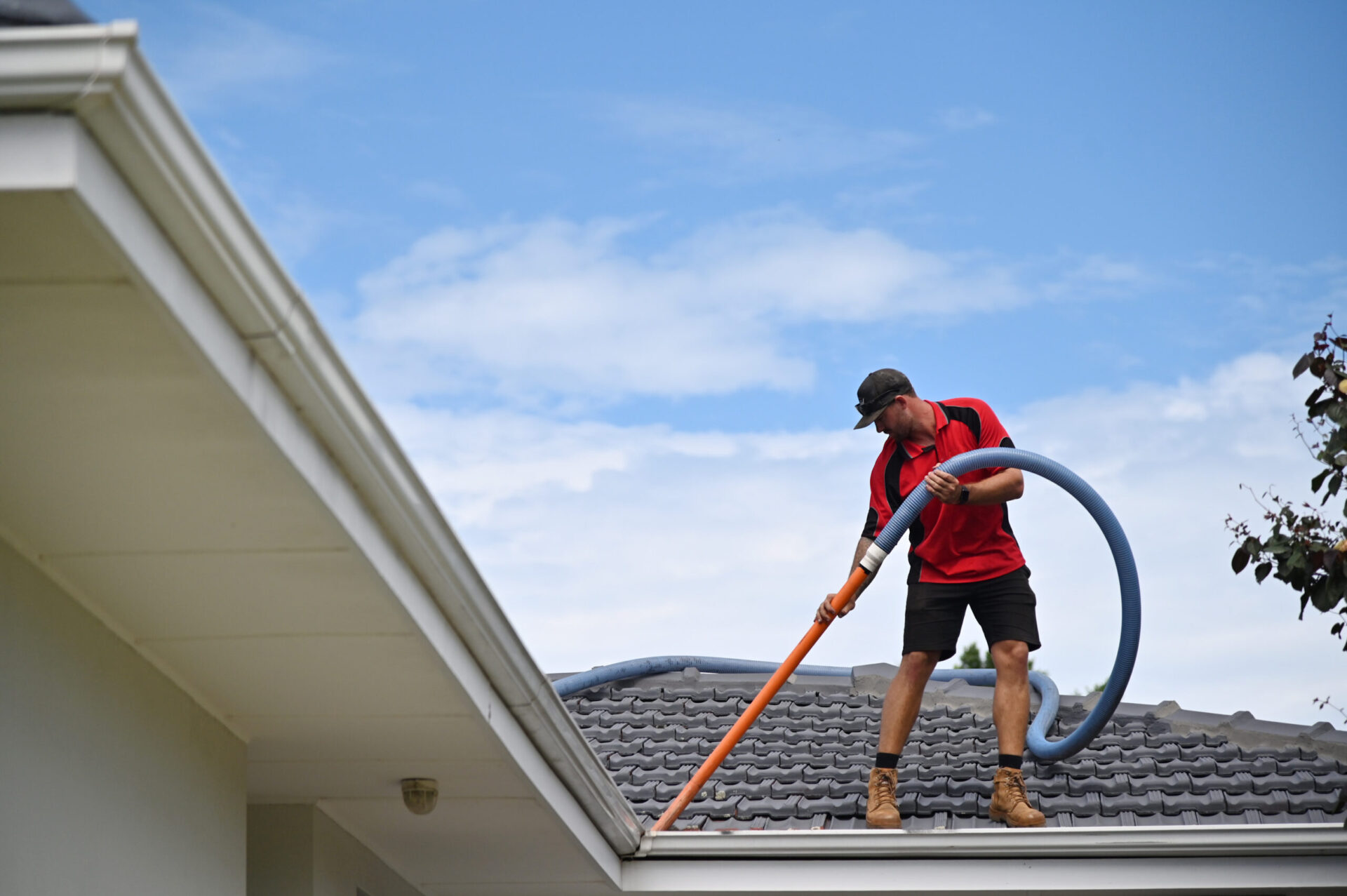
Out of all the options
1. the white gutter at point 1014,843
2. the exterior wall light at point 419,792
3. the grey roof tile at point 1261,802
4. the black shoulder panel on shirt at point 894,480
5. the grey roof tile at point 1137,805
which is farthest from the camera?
the black shoulder panel on shirt at point 894,480

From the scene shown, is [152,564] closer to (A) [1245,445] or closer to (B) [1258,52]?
(A) [1245,445]

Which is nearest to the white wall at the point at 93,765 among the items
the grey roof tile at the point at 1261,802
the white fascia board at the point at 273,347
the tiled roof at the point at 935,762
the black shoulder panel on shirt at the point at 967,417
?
the white fascia board at the point at 273,347

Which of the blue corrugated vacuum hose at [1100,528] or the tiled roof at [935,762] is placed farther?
the tiled roof at [935,762]

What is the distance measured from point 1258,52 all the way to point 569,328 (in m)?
8.29

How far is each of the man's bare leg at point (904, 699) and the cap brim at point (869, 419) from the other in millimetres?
945

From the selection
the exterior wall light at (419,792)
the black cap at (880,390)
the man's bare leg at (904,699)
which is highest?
the black cap at (880,390)

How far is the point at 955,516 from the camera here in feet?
20.6

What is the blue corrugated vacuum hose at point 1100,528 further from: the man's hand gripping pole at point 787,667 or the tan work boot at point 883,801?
the tan work boot at point 883,801

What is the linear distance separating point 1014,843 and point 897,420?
175 cm

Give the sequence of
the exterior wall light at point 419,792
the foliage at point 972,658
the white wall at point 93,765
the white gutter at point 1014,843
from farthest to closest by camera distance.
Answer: the foliage at point 972,658 → the white gutter at point 1014,843 → the exterior wall light at point 419,792 → the white wall at point 93,765

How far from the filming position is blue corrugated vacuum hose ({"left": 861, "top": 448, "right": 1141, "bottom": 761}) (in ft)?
19.3

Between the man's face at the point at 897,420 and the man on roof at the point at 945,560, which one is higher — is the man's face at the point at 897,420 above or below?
above

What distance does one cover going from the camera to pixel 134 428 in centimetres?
306

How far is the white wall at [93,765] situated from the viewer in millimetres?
3654
